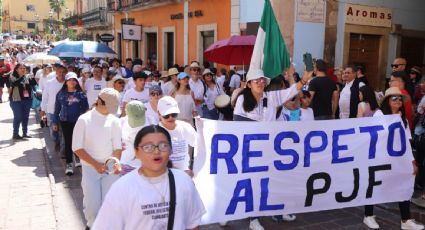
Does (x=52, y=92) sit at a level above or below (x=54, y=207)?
above

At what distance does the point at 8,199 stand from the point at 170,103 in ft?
10.2

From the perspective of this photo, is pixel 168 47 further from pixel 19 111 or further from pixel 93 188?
pixel 93 188

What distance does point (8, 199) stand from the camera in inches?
231

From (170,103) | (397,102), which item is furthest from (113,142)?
(397,102)

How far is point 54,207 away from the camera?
5566mm

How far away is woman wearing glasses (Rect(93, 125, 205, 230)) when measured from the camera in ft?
7.93

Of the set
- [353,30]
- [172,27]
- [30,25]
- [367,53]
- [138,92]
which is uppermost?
[30,25]

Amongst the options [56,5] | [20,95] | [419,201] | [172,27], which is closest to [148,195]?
[419,201]

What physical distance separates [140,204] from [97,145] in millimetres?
2068

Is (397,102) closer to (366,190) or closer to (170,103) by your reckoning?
(366,190)

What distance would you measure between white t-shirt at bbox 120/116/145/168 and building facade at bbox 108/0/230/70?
8.54 m

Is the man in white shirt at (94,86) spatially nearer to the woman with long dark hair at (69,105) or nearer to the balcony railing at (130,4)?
the woman with long dark hair at (69,105)

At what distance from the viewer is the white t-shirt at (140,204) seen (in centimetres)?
242

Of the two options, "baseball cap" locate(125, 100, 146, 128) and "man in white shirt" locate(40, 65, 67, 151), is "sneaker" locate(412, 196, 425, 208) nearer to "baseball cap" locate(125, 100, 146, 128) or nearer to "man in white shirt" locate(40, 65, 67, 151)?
"baseball cap" locate(125, 100, 146, 128)
